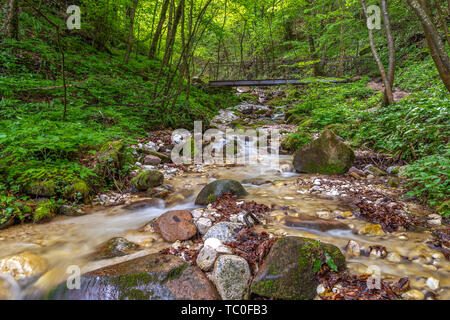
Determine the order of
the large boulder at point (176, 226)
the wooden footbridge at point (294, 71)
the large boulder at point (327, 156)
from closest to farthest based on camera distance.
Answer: the large boulder at point (176, 226)
the large boulder at point (327, 156)
the wooden footbridge at point (294, 71)

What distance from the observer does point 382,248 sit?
7.89 feet

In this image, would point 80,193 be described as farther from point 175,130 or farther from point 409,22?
point 409,22

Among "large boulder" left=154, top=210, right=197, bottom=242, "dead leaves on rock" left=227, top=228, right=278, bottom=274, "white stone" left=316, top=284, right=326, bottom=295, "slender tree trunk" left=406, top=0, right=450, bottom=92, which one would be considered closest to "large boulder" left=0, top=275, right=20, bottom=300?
"large boulder" left=154, top=210, right=197, bottom=242

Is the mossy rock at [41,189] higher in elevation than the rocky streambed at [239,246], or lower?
higher

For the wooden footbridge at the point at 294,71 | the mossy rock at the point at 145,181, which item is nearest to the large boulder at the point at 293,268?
the mossy rock at the point at 145,181

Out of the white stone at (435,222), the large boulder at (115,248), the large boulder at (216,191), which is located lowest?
the large boulder at (115,248)

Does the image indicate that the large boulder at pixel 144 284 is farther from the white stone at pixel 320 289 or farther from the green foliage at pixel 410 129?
the green foliage at pixel 410 129

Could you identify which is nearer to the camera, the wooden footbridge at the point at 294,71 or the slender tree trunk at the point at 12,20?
the slender tree trunk at the point at 12,20

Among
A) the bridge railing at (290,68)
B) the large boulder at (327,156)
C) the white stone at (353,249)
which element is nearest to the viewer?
the white stone at (353,249)

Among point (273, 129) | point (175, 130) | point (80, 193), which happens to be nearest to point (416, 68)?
point (273, 129)

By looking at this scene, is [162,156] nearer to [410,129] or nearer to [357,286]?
[357,286]

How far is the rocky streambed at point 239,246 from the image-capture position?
191 cm

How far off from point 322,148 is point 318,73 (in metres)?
13.4

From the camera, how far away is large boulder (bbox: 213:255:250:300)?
1.89 m
